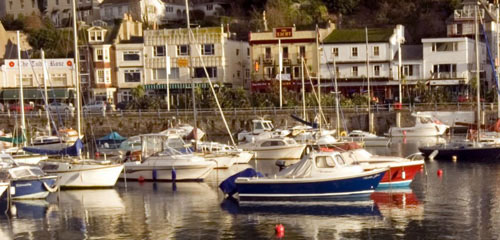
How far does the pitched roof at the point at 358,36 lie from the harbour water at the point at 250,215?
2030 inches

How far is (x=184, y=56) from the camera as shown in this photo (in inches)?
4063

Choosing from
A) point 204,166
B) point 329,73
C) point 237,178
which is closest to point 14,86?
point 329,73

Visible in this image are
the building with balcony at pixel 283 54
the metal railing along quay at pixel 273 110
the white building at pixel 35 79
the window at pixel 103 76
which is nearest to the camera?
the metal railing along quay at pixel 273 110

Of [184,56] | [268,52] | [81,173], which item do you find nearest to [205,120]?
[184,56]

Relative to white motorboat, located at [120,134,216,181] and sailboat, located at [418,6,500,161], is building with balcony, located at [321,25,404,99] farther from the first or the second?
white motorboat, located at [120,134,216,181]

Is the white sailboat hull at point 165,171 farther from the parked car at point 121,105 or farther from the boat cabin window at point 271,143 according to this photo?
the parked car at point 121,105

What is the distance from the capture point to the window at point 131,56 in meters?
106

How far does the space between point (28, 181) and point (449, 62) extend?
65.0m

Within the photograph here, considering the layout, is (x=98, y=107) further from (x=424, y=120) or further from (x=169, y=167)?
(x=169, y=167)

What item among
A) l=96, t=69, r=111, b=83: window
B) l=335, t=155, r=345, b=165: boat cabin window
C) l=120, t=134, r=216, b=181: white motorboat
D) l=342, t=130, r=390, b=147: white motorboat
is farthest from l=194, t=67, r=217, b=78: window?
l=335, t=155, r=345, b=165: boat cabin window

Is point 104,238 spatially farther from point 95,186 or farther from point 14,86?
point 14,86

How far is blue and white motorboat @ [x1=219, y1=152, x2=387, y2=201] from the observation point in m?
40.7

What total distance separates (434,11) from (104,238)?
317 feet

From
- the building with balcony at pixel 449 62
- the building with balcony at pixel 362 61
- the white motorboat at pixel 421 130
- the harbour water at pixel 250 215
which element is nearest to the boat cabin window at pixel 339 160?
the harbour water at pixel 250 215
